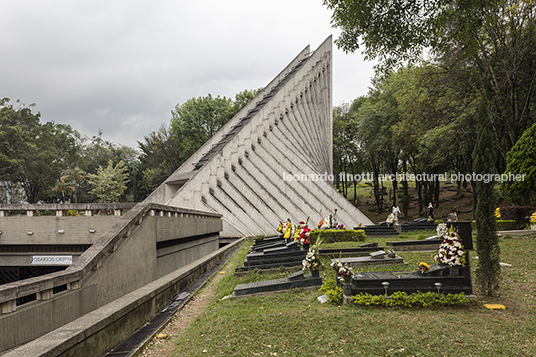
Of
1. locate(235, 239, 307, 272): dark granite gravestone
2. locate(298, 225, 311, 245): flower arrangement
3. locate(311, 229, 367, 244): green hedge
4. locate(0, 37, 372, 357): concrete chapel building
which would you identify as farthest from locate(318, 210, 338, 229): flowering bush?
locate(235, 239, 307, 272): dark granite gravestone

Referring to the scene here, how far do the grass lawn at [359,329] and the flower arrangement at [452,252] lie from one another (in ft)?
2.57

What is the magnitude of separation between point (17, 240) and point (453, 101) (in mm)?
24055

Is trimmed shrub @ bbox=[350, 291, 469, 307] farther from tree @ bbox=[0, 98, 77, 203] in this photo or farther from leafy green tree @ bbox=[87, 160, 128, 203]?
leafy green tree @ bbox=[87, 160, 128, 203]

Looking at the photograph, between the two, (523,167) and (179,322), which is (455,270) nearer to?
(179,322)

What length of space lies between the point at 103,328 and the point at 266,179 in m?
18.1

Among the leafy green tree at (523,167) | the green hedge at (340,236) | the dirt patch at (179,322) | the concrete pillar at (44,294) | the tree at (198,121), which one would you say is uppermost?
the tree at (198,121)

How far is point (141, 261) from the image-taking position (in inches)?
301

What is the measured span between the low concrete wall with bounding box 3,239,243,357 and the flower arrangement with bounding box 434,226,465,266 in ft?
19.6

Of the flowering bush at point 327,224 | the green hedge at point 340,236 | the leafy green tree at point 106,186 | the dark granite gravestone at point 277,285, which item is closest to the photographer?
the dark granite gravestone at point 277,285

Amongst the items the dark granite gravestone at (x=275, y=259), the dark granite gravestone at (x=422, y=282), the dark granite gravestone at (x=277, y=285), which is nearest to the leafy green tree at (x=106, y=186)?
the dark granite gravestone at (x=275, y=259)

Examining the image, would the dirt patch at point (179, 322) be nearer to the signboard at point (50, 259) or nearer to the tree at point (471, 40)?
the signboard at point (50, 259)

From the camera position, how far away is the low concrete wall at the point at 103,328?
12.4 feet

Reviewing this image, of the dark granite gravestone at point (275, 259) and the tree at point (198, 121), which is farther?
the tree at point (198, 121)

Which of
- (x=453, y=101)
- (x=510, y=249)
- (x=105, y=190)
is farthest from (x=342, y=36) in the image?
(x=105, y=190)
